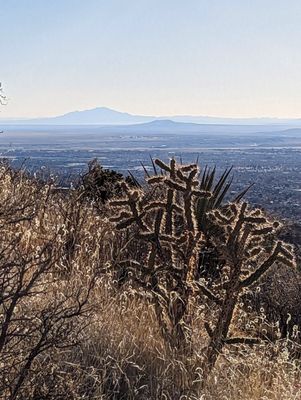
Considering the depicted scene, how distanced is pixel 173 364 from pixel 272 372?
0.60m

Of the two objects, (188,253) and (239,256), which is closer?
(239,256)

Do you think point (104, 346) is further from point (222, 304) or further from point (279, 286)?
point (279, 286)

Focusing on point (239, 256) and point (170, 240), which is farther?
point (170, 240)

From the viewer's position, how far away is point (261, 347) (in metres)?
4.26

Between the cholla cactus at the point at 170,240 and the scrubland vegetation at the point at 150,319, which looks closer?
the scrubland vegetation at the point at 150,319

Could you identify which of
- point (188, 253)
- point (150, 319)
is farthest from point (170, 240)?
point (150, 319)

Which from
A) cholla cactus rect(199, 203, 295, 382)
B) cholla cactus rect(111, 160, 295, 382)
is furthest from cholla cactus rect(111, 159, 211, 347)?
cholla cactus rect(199, 203, 295, 382)

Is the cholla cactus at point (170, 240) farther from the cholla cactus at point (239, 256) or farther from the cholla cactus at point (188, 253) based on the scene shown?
the cholla cactus at point (239, 256)

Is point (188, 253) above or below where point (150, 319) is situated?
above

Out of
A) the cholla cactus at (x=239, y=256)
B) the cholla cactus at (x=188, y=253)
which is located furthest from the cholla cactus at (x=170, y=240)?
the cholla cactus at (x=239, y=256)

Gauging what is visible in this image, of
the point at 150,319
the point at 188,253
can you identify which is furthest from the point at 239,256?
the point at 150,319

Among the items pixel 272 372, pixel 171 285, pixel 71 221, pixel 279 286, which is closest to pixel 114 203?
pixel 171 285

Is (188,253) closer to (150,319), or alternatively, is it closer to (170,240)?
(170,240)

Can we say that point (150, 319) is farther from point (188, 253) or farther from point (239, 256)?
point (239, 256)
